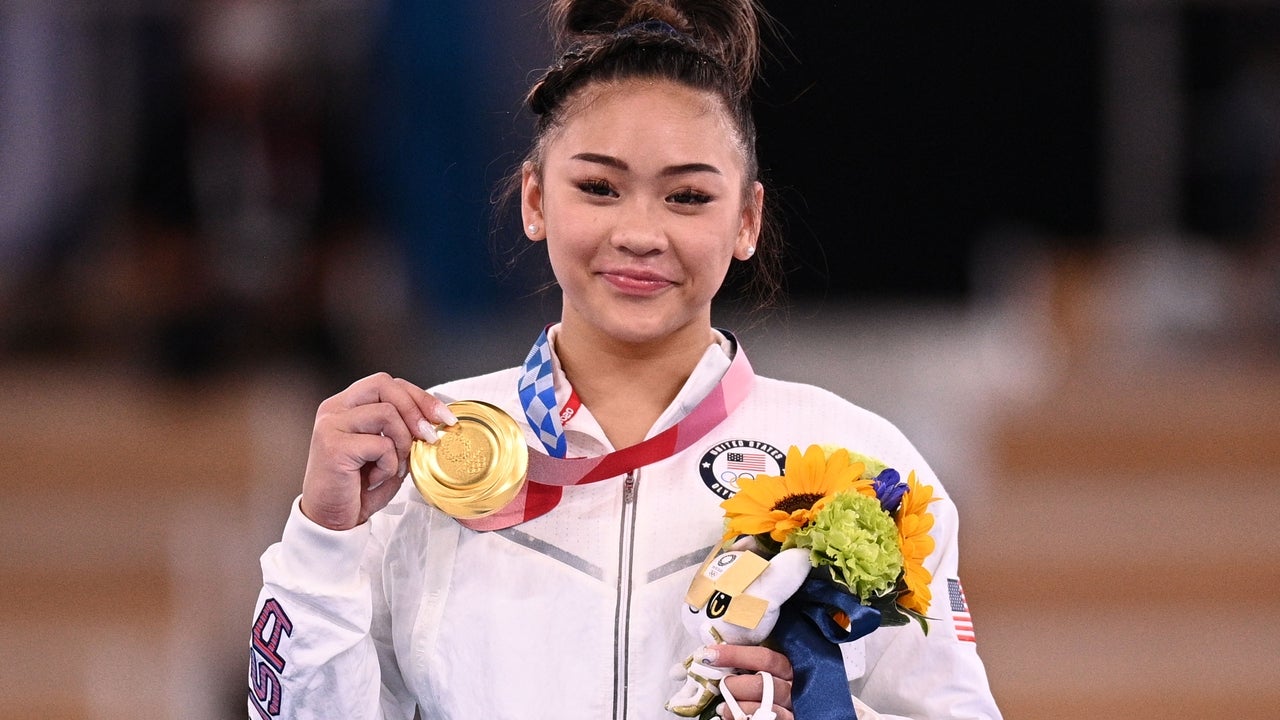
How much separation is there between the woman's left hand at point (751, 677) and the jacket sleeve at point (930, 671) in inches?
7.4

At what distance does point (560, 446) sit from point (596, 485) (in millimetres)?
61

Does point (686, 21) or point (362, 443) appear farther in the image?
point (686, 21)

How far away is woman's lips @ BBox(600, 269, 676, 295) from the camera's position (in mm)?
1836

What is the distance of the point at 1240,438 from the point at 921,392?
3.23 feet

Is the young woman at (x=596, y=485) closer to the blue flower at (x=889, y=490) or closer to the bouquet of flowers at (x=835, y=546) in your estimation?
the bouquet of flowers at (x=835, y=546)

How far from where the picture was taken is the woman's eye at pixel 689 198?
6.06 ft

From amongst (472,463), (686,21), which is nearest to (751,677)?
(472,463)

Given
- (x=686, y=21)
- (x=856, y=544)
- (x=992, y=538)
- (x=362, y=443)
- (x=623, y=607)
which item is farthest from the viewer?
(x=992, y=538)

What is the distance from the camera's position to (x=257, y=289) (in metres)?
4.75

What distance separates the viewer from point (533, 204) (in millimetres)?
1978

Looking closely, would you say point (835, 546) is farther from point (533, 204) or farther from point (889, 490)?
point (533, 204)

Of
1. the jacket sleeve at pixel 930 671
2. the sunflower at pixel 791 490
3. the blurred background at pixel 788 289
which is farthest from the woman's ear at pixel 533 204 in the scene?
the blurred background at pixel 788 289

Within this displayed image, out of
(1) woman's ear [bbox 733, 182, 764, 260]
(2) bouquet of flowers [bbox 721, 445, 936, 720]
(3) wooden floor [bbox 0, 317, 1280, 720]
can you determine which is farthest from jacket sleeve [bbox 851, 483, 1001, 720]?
(3) wooden floor [bbox 0, 317, 1280, 720]

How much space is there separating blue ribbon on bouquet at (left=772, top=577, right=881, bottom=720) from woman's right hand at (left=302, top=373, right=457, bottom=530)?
0.42 m
